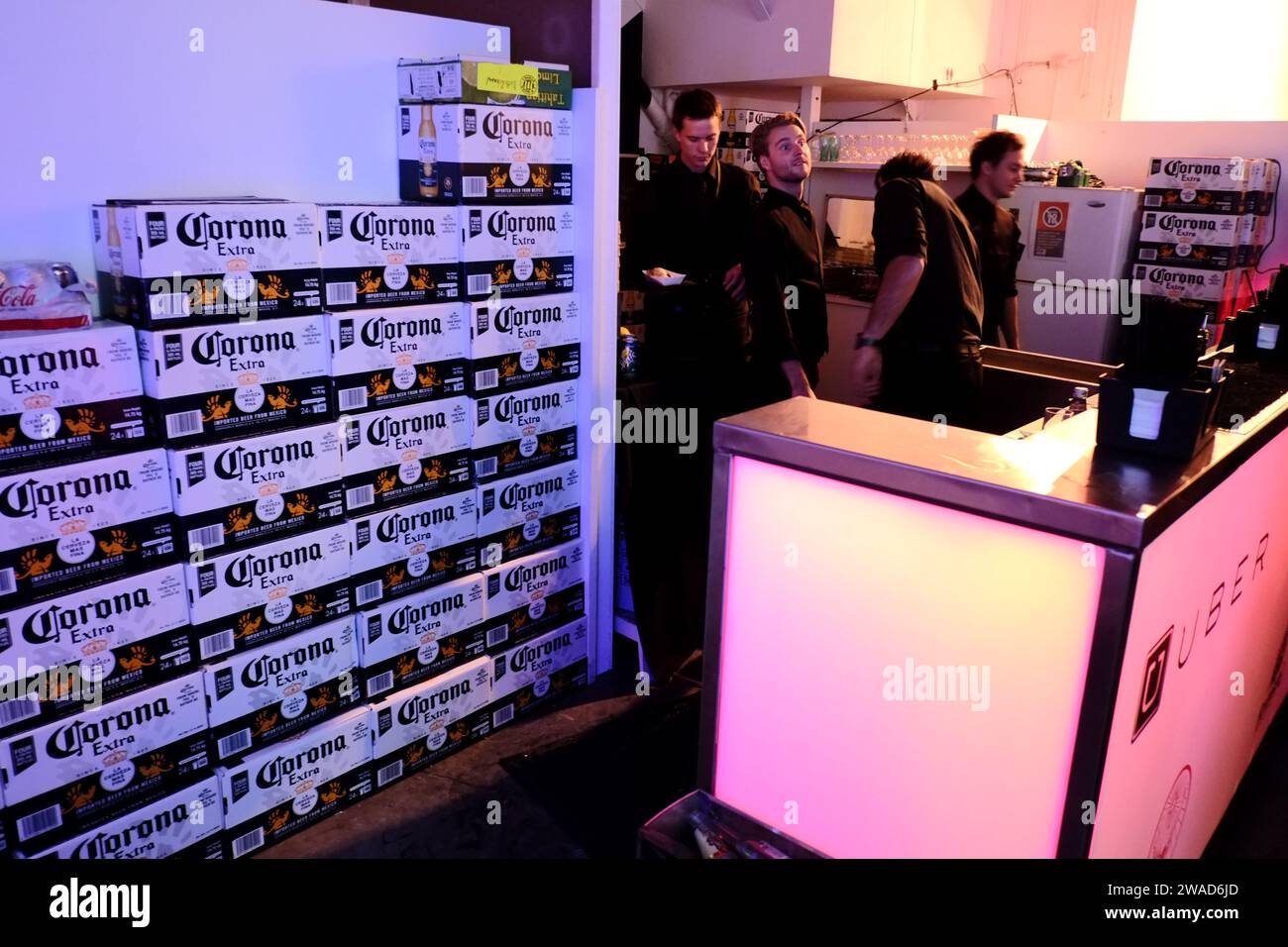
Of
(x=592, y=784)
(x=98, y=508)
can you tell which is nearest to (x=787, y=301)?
(x=592, y=784)

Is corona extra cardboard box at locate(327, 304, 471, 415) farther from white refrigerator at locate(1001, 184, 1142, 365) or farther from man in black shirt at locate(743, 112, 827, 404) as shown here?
white refrigerator at locate(1001, 184, 1142, 365)

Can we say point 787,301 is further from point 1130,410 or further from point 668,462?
point 1130,410

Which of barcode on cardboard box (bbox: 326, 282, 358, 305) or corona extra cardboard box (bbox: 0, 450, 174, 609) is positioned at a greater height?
barcode on cardboard box (bbox: 326, 282, 358, 305)

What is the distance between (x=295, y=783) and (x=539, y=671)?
731 millimetres

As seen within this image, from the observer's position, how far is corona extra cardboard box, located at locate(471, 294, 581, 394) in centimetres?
238

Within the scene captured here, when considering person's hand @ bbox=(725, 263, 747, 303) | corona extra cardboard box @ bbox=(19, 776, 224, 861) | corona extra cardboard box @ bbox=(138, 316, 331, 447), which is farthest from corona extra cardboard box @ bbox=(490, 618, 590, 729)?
person's hand @ bbox=(725, 263, 747, 303)

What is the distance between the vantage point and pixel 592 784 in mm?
2359

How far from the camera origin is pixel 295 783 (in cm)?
216

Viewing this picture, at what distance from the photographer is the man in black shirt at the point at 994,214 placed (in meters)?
3.46

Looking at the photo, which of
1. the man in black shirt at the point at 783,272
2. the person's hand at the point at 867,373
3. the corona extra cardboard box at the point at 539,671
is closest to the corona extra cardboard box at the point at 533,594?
the corona extra cardboard box at the point at 539,671

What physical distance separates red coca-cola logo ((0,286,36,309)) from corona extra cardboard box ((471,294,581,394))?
91 centimetres

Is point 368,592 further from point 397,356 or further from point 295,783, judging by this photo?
point 397,356

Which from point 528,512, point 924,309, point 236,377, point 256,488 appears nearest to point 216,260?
point 236,377
